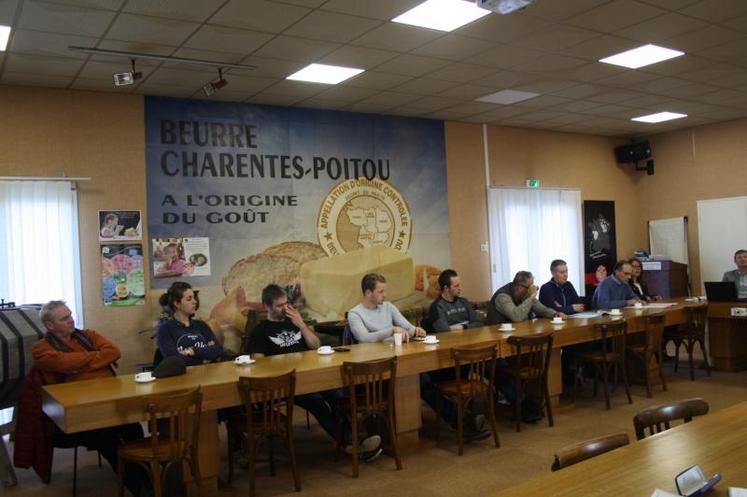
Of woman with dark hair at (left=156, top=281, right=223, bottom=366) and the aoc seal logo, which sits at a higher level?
the aoc seal logo

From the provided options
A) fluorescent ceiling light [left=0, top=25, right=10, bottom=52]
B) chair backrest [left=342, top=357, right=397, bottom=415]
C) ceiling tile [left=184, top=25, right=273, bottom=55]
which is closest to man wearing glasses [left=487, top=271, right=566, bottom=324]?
chair backrest [left=342, top=357, right=397, bottom=415]

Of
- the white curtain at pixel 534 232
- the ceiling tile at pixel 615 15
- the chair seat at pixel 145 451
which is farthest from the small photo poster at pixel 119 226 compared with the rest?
the white curtain at pixel 534 232

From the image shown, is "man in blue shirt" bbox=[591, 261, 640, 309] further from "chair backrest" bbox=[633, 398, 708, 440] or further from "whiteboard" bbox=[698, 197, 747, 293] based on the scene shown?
"chair backrest" bbox=[633, 398, 708, 440]

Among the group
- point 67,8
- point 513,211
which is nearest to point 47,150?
point 67,8

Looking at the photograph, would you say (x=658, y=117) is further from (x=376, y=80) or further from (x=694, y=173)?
(x=376, y=80)

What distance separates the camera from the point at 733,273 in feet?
27.6

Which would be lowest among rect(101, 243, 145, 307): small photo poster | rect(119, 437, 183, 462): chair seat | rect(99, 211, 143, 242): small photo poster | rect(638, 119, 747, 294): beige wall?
rect(119, 437, 183, 462): chair seat

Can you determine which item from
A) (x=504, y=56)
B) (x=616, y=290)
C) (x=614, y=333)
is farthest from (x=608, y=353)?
(x=504, y=56)

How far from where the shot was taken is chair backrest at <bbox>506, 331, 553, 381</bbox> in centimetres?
540

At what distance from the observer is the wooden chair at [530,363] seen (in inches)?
213

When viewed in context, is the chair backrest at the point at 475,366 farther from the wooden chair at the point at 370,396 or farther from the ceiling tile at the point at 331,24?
the ceiling tile at the point at 331,24

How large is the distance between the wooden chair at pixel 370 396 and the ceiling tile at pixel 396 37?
2.56m

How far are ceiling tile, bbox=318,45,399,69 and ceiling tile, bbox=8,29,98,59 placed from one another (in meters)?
→ 1.93

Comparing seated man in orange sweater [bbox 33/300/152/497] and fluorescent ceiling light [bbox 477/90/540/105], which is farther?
fluorescent ceiling light [bbox 477/90/540/105]
